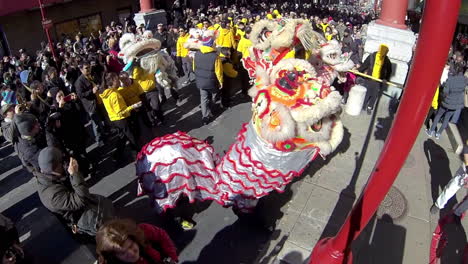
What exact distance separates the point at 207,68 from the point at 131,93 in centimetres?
173


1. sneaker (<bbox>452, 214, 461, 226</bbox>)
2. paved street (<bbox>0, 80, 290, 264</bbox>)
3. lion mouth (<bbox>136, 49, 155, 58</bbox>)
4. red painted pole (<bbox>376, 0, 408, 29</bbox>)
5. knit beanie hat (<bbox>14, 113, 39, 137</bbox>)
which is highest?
red painted pole (<bbox>376, 0, 408, 29</bbox>)

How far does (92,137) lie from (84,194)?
3.86m

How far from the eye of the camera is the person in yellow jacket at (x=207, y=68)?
21.5 ft

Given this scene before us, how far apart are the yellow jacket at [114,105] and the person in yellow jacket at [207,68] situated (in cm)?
194

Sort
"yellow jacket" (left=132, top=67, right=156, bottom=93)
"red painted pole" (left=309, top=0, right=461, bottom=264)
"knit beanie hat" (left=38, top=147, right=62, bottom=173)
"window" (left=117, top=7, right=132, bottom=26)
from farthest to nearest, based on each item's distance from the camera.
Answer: "window" (left=117, top=7, right=132, bottom=26), "yellow jacket" (left=132, top=67, right=156, bottom=93), "knit beanie hat" (left=38, top=147, right=62, bottom=173), "red painted pole" (left=309, top=0, right=461, bottom=264)

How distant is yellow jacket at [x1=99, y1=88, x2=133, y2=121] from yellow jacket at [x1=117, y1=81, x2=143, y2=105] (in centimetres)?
27

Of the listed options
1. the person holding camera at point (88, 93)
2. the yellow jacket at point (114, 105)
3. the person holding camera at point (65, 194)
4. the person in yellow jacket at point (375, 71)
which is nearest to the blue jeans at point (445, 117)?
the person in yellow jacket at point (375, 71)

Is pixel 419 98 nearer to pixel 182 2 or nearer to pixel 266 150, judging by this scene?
pixel 266 150

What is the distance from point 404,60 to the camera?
721 centimetres

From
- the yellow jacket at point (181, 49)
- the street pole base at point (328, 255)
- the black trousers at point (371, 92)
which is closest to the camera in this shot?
the street pole base at point (328, 255)

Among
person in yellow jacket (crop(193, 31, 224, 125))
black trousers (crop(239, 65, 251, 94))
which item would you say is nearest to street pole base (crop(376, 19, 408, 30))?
black trousers (crop(239, 65, 251, 94))

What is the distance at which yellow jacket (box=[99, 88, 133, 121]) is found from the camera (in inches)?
197

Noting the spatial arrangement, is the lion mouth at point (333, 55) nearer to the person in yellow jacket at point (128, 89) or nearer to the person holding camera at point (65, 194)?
the person in yellow jacket at point (128, 89)

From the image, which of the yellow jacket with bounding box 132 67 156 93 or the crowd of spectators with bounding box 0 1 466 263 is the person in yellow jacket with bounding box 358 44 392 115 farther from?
the yellow jacket with bounding box 132 67 156 93
